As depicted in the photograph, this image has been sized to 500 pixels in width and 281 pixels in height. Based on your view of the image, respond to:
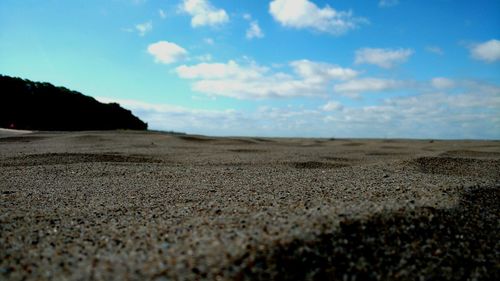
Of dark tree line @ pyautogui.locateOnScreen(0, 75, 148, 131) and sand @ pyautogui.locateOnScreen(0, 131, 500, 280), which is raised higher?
dark tree line @ pyautogui.locateOnScreen(0, 75, 148, 131)

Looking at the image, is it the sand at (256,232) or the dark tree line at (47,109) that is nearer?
the sand at (256,232)

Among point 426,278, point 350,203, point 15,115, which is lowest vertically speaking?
point 426,278

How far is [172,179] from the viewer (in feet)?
11.1

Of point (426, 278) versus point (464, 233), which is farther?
point (464, 233)

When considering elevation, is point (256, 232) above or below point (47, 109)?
below

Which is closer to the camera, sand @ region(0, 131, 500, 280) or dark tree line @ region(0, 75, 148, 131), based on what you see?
sand @ region(0, 131, 500, 280)

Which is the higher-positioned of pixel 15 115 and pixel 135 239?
pixel 15 115

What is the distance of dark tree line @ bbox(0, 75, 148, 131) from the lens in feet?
44.6

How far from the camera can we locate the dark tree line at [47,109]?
535 inches

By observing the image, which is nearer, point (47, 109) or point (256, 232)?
point (256, 232)

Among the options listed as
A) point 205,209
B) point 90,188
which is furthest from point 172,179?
point 205,209

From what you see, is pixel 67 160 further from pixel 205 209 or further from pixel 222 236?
pixel 222 236

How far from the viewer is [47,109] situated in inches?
562

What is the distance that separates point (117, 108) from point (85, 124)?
1827 mm
